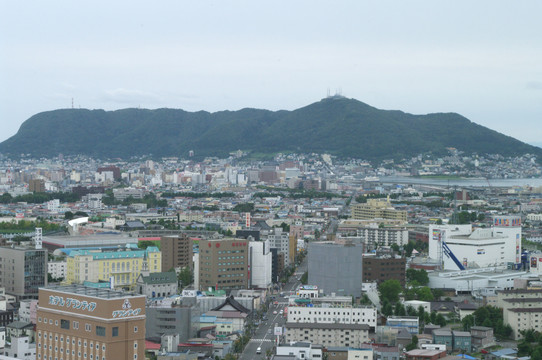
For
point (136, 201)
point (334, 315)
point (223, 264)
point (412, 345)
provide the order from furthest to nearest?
point (136, 201)
point (223, 264)
point (334, 315)
point (412, 345)

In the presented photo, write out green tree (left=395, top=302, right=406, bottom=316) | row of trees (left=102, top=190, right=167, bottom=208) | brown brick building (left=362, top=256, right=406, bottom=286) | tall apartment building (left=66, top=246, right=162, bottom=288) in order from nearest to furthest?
green tree (left=395, top=302, right=406, bottom=316) < tall apartment building (left=66, top=246, right=162, bottom=288) < brown brick building (left=362, top=256, right=406, bottom=286) < row of trees (left=102, top=190, right=167, bottom=208)

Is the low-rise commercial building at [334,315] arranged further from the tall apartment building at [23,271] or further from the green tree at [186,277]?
the tall apartment building at [23,271]

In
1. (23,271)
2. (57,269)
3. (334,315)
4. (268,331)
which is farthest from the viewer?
(57,269)

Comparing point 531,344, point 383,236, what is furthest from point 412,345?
point 383,236

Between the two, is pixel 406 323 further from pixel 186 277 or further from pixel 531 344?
pixel 186 277

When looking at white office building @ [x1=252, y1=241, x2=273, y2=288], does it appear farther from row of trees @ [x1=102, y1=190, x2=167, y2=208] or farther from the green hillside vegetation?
the green hillside vegetation

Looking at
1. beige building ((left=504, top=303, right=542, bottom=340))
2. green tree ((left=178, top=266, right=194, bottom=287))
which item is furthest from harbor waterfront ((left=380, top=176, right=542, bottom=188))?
beige building ((left=504, top=303, right=542, bottom=340))

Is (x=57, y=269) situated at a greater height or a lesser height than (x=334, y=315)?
greater
